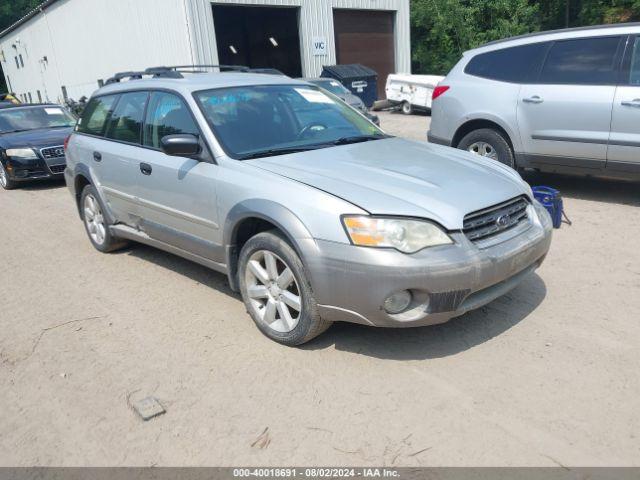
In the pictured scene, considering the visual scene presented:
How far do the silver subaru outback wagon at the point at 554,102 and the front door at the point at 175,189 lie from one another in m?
3.97

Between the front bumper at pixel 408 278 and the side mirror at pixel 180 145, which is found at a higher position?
the side mirror at pixel 180 145

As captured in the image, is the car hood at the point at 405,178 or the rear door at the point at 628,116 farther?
the rear door at the point at 628,116

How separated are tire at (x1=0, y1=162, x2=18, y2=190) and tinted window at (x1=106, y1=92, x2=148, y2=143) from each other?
611 cm

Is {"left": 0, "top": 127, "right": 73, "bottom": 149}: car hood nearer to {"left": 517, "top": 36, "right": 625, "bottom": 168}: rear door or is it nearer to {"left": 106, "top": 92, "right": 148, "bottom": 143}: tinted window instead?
{"left": 106, "top": 92, "right": 148, "bottom": 143}: tinted window

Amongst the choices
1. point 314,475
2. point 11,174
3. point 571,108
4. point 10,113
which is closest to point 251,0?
point 10,113

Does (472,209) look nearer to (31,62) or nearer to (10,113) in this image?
(10,113)

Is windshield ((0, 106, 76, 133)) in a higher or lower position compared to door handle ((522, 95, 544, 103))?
lower

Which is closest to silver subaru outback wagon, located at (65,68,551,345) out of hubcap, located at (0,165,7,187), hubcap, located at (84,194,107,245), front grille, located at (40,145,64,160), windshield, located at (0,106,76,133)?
hubcap, located at (84,194,107,245)

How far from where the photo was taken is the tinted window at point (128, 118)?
4.83 meters

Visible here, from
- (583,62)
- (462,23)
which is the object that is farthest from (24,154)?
(462,23)

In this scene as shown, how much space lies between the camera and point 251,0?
17422 millimetres

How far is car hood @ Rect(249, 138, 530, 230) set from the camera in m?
3.19

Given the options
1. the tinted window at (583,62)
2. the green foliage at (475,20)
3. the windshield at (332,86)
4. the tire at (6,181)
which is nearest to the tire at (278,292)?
the tinted window at (583,62)

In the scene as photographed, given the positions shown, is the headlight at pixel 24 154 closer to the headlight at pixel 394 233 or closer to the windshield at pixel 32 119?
the windshield at pixel 32 119
